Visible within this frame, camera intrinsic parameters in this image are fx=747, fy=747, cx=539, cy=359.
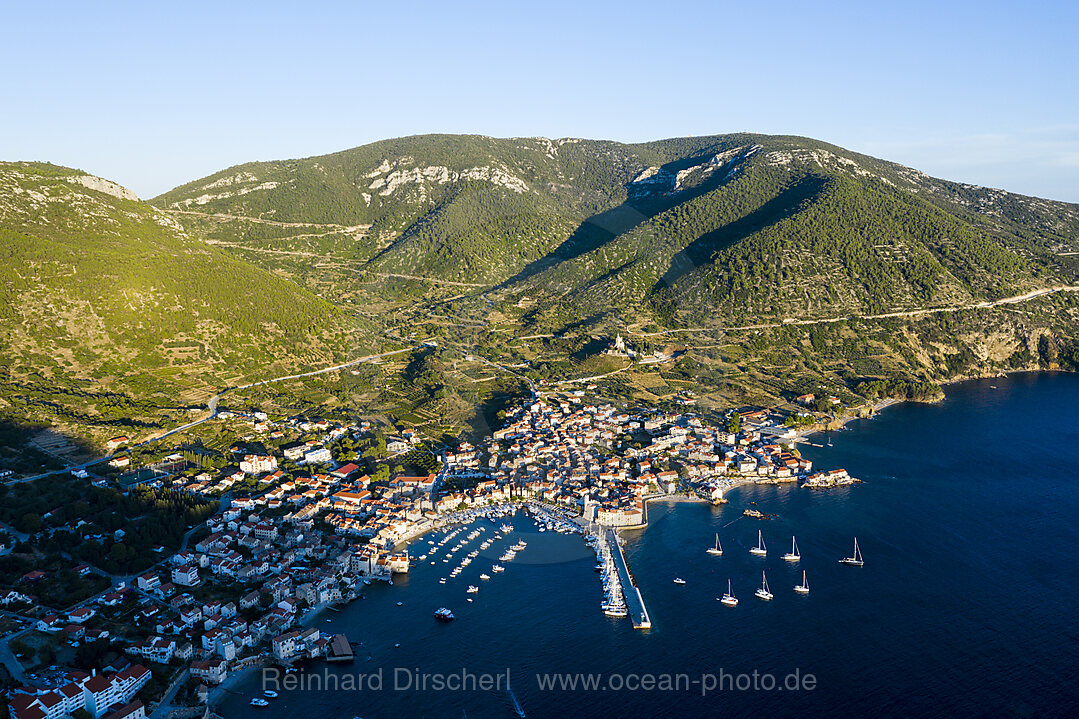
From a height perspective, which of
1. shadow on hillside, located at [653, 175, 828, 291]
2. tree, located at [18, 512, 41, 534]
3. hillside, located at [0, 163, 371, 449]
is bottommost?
tree, located at [18, 512, 41, 534]

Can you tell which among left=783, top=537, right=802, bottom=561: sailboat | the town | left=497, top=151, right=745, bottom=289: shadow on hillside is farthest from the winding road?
left=783, top=537, right=802, bottom=561: sailboat

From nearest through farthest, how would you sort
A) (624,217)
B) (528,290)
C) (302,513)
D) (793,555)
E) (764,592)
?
(764,592) < (793,555) < (302,513) < (528,290) < (624,217)

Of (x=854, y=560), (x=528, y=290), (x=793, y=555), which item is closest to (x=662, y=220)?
(x=528, y=290)

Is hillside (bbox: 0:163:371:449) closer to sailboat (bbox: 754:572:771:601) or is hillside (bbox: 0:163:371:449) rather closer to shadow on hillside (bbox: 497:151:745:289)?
shadow on hillside (bbox: 497:151:745:289)

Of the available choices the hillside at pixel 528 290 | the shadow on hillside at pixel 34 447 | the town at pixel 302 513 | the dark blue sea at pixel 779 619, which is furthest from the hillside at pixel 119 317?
the dark blue sea at pixel 779 619

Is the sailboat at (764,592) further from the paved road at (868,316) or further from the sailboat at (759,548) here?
the paved road at (868,316)

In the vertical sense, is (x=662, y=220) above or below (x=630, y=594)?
above

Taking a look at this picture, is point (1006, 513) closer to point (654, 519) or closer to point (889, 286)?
point (654, 519)

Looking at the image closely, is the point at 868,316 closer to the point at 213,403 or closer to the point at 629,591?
the point at 629,591
